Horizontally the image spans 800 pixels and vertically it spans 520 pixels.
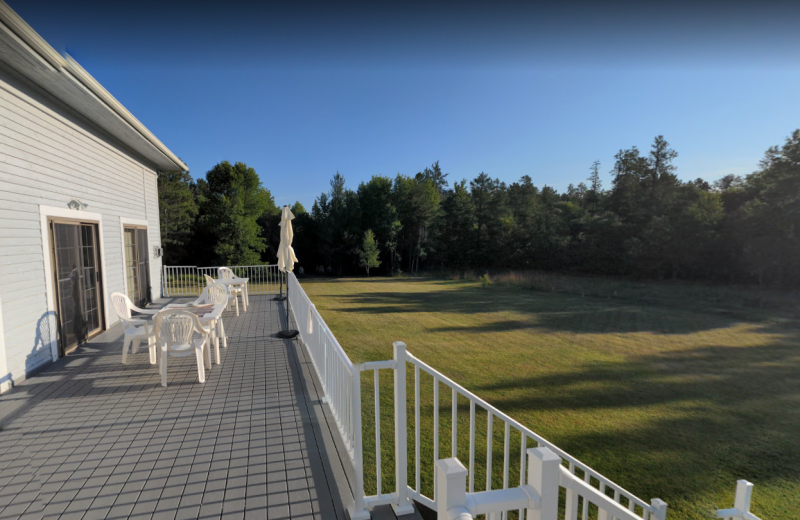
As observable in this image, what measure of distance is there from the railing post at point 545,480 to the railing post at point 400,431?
1.19 metres

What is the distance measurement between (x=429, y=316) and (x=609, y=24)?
865 cm

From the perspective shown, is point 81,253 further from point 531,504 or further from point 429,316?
point 429,316

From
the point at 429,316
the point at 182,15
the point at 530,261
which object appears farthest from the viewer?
the point at 530,261

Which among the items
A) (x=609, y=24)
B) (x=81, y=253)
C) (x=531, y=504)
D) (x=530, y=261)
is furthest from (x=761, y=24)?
(x=530, y=261)

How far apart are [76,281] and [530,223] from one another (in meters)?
26.4

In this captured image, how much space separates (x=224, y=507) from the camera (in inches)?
84.7

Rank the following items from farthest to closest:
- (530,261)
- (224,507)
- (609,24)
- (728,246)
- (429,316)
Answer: (530,261), (728,246), (429,316), (609,24), (224,507)

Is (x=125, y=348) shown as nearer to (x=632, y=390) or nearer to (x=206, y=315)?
(x=206, y=315)

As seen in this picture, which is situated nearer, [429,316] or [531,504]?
[531,504]

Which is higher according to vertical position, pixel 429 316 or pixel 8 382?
pixel 8 382

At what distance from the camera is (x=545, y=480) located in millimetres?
841

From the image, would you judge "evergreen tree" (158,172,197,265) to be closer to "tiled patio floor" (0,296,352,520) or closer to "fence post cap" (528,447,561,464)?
"tiled patio floor" (0,296,352,520)

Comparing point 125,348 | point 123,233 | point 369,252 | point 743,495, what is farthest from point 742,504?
point 369,252

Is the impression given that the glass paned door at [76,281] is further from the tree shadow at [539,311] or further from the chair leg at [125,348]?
the tree shadow at [539,311]
